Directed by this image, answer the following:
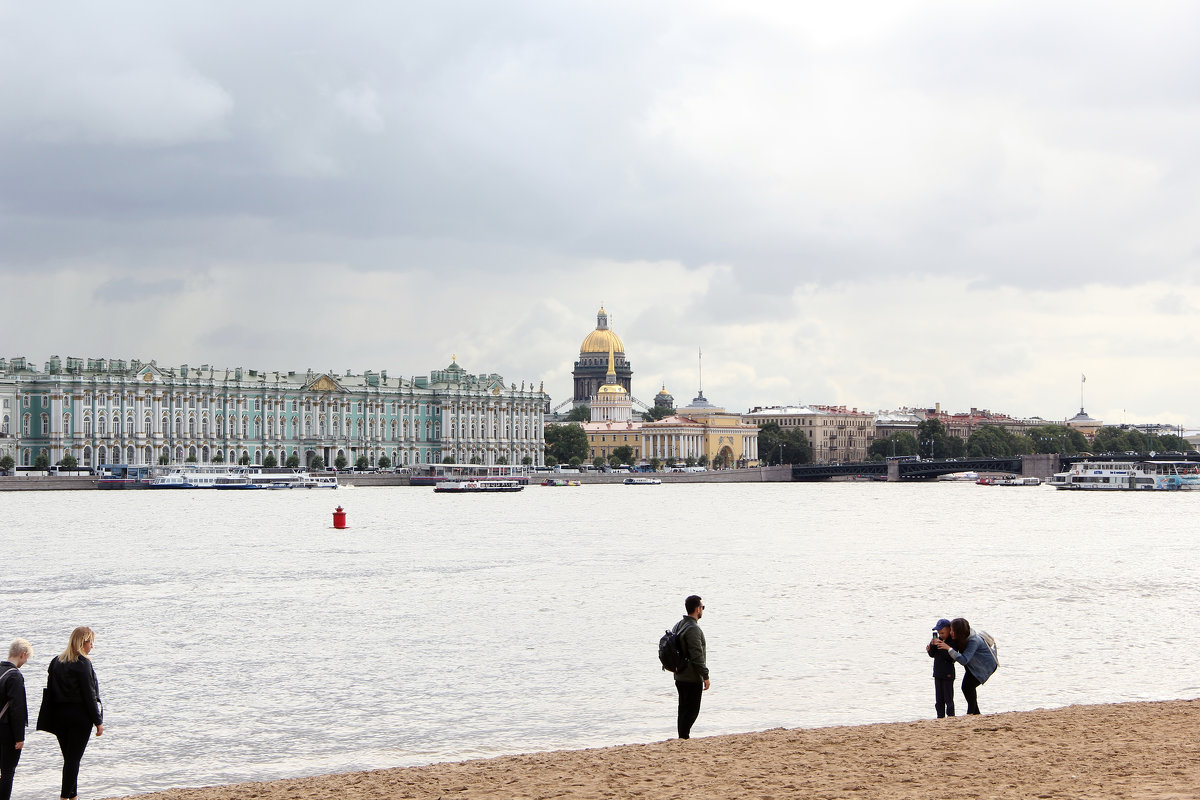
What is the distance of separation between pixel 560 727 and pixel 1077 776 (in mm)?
4703

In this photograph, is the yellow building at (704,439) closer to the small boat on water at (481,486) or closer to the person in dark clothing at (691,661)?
the small boat on water at (481,486)

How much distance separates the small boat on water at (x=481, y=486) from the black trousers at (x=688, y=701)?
69239mm

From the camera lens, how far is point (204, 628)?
18984 millimetres

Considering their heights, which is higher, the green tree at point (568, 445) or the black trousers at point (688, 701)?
the green tree at point (568, 445)

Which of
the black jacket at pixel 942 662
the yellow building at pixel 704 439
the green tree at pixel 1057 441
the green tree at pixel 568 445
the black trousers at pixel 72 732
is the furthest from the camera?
the green tree at pixel 1057 441

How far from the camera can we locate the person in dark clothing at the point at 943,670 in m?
10.6

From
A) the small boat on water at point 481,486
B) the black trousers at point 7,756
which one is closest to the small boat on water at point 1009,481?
the small boat on water at point 481,486

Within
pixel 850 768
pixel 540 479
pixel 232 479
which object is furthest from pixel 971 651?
pixel 540 479

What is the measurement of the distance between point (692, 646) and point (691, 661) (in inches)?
5.3

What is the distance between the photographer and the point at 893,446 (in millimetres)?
140375

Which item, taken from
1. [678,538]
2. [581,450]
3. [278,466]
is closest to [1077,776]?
[678,538]

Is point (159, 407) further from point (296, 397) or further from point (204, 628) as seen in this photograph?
point (204, 628)

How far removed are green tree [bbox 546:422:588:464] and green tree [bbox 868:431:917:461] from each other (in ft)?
106

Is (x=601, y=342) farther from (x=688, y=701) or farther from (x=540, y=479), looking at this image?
(x=688, y=701)
